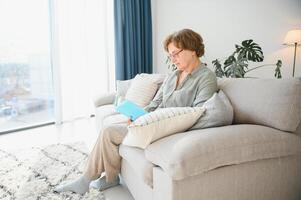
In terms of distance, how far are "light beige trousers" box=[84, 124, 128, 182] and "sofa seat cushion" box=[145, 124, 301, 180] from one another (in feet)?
1.61

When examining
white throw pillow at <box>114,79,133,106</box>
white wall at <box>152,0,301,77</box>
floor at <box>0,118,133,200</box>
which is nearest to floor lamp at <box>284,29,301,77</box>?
white wall at <box>152,0,301,77</box>

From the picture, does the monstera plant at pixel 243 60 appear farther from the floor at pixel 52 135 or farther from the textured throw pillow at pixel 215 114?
the floor at pixel 52 135

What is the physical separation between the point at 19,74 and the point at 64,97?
66 centimetres

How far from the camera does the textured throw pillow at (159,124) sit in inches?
52.6

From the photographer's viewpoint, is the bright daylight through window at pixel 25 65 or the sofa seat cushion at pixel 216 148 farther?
the bright daylight through window at pixel 25 65

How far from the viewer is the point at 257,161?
1.31 m

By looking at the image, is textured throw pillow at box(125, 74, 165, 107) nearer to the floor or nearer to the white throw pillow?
the white throw pillow

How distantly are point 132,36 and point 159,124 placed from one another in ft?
9.81

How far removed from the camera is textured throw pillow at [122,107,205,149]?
1335 mm

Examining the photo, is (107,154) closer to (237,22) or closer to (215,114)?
(215,114)

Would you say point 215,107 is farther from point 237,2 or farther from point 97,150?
point 237,2

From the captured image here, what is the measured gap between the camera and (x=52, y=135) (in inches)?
132

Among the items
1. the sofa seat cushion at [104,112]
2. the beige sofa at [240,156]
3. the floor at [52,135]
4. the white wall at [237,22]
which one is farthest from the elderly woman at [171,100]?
the white wall at [237,22]

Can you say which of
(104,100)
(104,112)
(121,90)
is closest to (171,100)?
(104,112)
